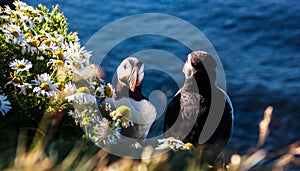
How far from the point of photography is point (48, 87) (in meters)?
3.18

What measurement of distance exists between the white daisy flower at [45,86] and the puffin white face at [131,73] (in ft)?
4.06

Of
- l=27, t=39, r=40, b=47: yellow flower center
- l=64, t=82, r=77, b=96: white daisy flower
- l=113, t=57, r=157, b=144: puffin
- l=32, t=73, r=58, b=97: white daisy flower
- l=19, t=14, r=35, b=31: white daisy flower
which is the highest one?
l=19, t=14, r=35, b=31: white daisy flower

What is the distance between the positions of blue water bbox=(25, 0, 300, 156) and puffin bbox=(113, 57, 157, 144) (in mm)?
2692

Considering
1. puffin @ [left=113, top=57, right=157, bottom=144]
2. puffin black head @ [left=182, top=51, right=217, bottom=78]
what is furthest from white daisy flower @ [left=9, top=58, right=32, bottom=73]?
puffin black head @ [left=182, top=51, right=217, bottom=78]

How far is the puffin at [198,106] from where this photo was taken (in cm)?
479

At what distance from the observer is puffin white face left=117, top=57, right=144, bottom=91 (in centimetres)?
438

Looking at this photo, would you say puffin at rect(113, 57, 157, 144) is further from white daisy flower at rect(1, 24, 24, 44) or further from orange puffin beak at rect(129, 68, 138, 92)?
white daisy flower at rect(1, 24, 24, 44)

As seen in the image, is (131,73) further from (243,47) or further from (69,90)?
(243,47)

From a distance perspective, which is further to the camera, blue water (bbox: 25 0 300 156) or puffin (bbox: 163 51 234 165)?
blue water (bbox: 25 0 300 156)

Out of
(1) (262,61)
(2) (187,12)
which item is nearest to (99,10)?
(2) (187,12)

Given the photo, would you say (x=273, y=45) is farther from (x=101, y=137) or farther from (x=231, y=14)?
(x=101, y=137)

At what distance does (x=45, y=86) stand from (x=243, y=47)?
629 centimetres

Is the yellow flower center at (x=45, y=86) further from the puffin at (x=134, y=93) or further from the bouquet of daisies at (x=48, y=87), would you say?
the puffin at (x=134, y=93)

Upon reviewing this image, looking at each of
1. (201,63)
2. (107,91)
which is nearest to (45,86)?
(107,91)
